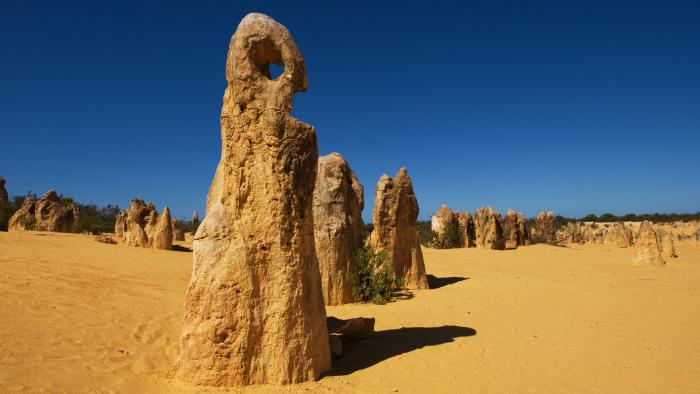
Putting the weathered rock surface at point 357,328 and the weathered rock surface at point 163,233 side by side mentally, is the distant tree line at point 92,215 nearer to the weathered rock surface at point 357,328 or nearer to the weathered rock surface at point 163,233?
the weathered rock surface at point 163,233

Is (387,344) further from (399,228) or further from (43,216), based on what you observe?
(43,216)

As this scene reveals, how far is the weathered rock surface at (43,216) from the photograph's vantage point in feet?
65.3

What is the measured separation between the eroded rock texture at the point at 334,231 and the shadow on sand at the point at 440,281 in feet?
10.9

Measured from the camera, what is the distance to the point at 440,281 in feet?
42.2

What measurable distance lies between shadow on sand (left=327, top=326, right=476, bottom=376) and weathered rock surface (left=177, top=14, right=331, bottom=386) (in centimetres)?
57

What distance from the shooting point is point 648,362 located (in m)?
5.97

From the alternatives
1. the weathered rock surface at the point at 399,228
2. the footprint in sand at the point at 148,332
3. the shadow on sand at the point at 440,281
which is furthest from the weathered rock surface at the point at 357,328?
the shadow on sand at the point at 440,281

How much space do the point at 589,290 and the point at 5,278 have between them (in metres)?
12.6

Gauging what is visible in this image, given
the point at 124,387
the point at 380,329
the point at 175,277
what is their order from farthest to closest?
the point at 175,277 < the point at 380,329 < the point at 124,387

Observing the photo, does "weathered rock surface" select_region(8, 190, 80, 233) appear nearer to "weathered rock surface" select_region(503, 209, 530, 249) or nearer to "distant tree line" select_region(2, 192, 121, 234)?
"distant tree line" select_region(2, 192, 121, 234)

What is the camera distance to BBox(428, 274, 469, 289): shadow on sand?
1205 centimetres

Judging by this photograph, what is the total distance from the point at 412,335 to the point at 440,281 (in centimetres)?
623

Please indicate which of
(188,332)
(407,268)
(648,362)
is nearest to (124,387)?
(188,332)

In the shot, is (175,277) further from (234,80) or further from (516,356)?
(516,356)
